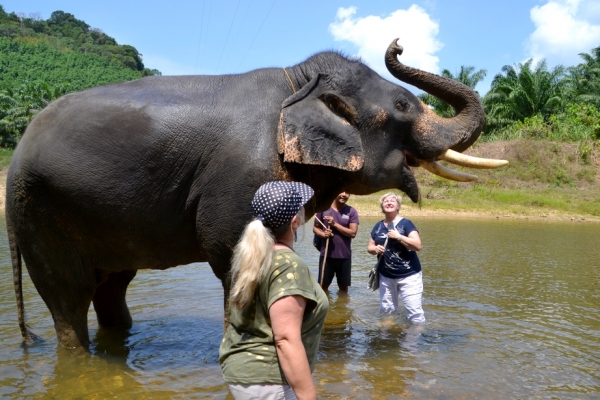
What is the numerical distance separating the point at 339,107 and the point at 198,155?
105 centimetres

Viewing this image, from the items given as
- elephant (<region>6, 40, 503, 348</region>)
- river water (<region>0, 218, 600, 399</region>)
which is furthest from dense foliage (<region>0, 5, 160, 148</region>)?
elephant (<region>6, 40, 503, 348</region>)

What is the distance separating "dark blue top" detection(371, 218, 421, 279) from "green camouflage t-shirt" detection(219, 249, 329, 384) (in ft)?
12.1

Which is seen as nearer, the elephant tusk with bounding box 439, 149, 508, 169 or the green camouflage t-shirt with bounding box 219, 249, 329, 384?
the green camouflage t-shirt with bounding box 219, 249, 329, 384

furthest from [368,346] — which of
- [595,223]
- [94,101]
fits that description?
[595,223]

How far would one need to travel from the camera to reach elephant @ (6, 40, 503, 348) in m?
3.86

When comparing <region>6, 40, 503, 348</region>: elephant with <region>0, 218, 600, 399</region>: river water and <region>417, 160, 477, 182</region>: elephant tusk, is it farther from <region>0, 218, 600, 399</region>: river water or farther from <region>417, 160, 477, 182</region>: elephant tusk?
<region>0, 218, 600, 399</region>: river water

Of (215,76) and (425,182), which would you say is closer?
(215,76)

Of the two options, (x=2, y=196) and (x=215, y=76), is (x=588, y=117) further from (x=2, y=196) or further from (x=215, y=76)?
(x=215, y=76)

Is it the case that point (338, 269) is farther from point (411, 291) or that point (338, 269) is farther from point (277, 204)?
point (277, 204)

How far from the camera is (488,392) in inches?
171

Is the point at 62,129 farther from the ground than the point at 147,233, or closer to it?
farther from the ground

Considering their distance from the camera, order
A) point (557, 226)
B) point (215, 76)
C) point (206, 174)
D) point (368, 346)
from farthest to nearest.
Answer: point (557, 226), point (368, 346), point (215, 76), point (206, 174)

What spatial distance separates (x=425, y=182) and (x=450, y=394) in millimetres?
24666

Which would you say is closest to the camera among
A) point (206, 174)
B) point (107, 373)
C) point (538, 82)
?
point (206, 174)
